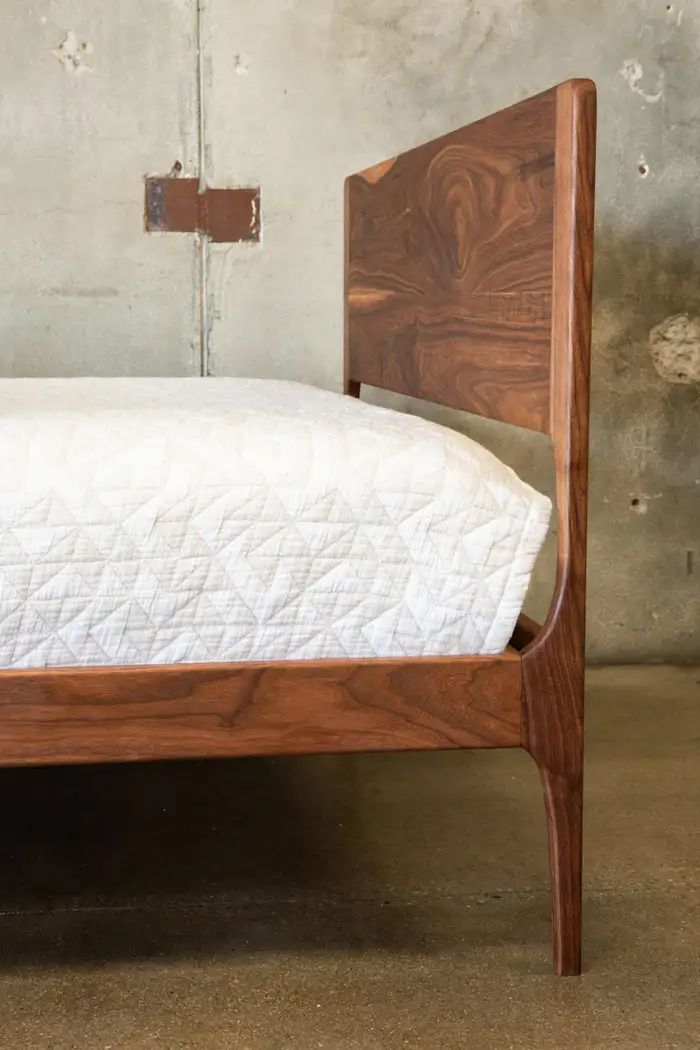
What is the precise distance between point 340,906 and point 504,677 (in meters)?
0.42

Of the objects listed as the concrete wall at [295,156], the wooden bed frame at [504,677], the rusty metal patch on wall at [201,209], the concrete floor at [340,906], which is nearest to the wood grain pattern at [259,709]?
the wooden bed frame at [504,677]

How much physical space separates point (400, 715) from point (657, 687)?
1.51 meters

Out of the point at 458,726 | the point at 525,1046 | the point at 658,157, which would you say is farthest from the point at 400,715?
the point at 658,157

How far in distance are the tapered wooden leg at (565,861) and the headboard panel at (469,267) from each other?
0.41 m

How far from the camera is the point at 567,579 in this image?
4.59 ft

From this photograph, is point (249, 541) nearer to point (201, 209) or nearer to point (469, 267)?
point (469, 267)

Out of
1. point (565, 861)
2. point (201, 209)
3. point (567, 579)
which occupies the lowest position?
point (565, 861)

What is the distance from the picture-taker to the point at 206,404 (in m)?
1.74

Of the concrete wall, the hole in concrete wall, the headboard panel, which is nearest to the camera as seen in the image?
the headboard panel

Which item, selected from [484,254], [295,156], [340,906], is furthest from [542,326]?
[295,156]

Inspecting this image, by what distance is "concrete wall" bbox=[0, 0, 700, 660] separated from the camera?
106 inches

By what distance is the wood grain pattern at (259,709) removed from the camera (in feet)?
4.29

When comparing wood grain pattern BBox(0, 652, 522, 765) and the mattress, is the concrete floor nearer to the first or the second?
wood grain pattern BBox(0, 652, 522, 765)

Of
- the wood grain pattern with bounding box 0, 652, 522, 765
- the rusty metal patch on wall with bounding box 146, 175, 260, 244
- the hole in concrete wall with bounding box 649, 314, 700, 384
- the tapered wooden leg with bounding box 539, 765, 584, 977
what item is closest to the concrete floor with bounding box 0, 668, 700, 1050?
the tapered wooden leg with bounding box 539, 765, 584, 977
